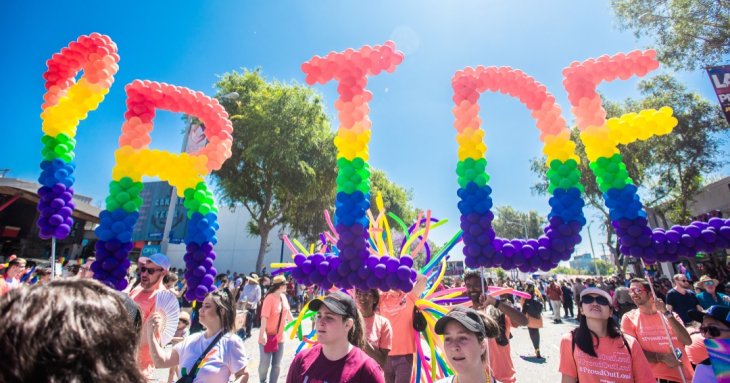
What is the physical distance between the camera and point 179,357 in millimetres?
2857

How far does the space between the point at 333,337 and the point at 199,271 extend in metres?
1.81

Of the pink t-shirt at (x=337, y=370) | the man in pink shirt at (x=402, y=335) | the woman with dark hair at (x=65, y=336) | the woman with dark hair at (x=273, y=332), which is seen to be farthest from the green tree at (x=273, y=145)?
the woman with dark hair at (x=65, y=336)

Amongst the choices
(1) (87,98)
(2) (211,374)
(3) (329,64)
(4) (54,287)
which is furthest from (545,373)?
(1) (87,98)

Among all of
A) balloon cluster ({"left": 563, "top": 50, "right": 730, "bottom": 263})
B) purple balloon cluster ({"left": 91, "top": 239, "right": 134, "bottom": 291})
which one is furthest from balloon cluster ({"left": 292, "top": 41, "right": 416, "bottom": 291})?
balloon cluster ({"left": 563, "top": 50, "right": 730, "bottom": 263})

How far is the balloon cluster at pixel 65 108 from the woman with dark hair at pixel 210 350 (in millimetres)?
1522

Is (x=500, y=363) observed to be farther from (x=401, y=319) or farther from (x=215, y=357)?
(x=215, y=357)

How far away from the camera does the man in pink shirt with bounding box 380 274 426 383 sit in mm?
3557

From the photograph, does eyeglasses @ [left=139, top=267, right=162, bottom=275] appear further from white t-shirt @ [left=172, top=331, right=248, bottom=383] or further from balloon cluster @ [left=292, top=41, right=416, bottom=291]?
balloon cluster @ [left=292, top=41, right=416, bottom=291]

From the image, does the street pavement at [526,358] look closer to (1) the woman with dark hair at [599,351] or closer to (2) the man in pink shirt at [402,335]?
(2) the man in pink shirt at [402,335]

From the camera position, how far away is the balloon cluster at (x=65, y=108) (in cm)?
327

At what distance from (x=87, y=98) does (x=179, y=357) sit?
278cm

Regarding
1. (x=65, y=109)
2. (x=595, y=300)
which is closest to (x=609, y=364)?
(x=595, y=300)

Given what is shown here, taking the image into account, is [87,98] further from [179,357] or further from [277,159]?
[277,159]

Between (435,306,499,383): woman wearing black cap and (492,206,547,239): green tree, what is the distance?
4658 cm
